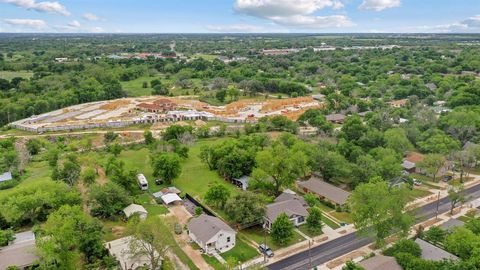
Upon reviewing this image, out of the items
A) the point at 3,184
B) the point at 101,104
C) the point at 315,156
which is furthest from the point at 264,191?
the point at 101,104

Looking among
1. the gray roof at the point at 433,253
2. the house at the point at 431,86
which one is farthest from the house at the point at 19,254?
the house at the point at 431,86

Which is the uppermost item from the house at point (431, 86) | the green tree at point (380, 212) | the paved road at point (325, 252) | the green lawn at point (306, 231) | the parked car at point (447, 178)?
the house at point (431, 86)

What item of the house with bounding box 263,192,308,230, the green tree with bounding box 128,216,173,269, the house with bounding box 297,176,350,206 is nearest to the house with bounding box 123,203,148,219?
the green tree with bounding box 128,216,173,269

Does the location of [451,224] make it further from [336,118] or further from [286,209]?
[336,118]

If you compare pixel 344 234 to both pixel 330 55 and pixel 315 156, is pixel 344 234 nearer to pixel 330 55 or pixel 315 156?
pixel 315 156

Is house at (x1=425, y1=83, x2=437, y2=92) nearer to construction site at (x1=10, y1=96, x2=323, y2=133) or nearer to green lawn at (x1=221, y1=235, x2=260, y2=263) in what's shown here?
construction site at (x1=10, y1=96, x2=323, y2=133)

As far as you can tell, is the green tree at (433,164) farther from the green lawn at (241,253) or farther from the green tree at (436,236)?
the green lawn at (241,253)
